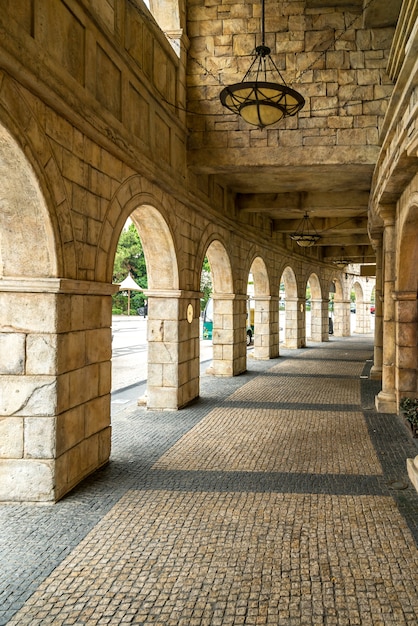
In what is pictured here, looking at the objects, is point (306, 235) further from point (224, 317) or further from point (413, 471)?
point (413, 471)

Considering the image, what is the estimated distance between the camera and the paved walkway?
3072mm

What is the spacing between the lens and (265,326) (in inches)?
629

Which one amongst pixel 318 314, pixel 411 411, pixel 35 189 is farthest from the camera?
pixel 318 314

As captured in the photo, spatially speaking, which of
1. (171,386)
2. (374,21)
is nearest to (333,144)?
(374,21)

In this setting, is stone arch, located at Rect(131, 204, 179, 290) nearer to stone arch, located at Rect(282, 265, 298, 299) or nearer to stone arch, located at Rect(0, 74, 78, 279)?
stone arch, located at Rect(0, 74, 78, 279)

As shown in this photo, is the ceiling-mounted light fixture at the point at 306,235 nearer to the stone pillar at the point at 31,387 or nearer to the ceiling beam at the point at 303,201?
the ceiling beam at the point at 303,201

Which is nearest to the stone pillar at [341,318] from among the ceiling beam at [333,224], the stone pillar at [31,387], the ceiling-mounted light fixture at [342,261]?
the ceiling-mounted light fixture at [342,261]

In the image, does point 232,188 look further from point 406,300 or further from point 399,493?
point 399,493

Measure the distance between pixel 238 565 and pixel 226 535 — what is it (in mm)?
469

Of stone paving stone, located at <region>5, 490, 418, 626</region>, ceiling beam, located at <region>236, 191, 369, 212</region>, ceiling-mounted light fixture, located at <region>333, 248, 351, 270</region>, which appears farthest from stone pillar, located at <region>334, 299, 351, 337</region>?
stone paving stone, located at <region>5, 490, 418, 626</region>

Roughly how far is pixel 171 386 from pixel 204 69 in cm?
482

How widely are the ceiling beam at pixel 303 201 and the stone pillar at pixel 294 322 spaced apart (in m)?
8.45

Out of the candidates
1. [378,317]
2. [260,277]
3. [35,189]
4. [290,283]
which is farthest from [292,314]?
[35,189]

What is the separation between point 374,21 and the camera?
7.41m
